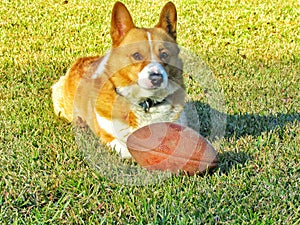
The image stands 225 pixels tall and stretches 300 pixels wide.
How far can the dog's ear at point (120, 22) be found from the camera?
368cm

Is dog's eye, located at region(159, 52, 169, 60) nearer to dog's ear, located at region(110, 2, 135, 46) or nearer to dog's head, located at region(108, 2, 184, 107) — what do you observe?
dog's head, located at region(108, 2, 184, 107)

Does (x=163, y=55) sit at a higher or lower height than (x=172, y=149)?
higher

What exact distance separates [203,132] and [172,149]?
1082 mm

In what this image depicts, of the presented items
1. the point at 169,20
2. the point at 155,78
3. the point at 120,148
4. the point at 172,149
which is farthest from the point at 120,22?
the point at 172,149

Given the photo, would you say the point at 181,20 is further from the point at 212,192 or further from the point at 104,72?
the point at 212,192

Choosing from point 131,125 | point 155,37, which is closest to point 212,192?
point 131,125

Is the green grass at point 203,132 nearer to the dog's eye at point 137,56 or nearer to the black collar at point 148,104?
the black collar at point 148,104

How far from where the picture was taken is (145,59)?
11.3 ft

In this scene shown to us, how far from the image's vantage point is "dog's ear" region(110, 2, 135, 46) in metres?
3.68

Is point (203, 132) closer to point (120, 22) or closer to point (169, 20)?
point (169, 20)

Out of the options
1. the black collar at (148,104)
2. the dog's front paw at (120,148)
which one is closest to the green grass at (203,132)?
the dog's front paw at (120,148)

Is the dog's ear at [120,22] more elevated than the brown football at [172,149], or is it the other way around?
the dog's ear at [120,22]

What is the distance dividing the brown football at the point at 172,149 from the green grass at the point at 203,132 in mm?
82

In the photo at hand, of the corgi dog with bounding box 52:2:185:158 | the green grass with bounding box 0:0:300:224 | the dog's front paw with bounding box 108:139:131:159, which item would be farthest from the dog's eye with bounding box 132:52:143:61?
the green grass with bounding box 0:0:300:224
